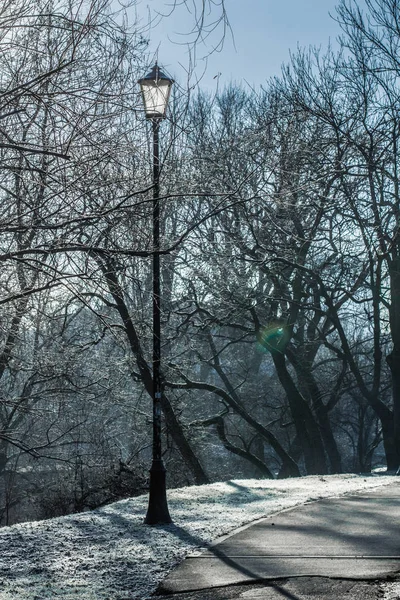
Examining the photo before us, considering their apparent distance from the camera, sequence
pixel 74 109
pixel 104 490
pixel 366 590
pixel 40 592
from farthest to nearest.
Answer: pixel 104 490, pixel 74 109, pixel 40 592, pixel 366 590

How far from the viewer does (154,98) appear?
26.9 feet

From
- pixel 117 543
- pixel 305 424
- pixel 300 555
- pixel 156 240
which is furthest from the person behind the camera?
pixel 305 424

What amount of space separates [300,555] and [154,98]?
4750 millimetres

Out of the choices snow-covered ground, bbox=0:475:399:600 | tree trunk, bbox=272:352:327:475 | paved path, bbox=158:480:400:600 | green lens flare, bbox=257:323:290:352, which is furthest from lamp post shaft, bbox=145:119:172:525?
tree trunk, bbox=272:352:327:475

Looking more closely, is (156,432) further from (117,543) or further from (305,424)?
(305,424)

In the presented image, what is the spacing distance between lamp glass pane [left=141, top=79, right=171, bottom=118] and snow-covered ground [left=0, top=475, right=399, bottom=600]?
4.45m

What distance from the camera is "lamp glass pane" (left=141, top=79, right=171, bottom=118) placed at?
8.07 metres

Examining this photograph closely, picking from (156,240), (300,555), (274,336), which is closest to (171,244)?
(156,240)

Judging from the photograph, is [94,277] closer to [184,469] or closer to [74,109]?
[74,109]

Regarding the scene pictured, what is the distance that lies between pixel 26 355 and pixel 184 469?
35.4 ft

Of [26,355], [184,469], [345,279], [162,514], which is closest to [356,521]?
[162,514]

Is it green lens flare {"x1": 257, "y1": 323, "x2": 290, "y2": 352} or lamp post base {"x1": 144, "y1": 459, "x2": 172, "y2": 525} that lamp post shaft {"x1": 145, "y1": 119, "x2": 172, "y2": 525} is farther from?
green lens flare {"x1": 257, "y1": 323, "x2": 290, "y2": 352}

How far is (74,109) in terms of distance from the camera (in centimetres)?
754

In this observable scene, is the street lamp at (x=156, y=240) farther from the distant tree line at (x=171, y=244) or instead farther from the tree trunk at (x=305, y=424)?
Result: the tree trunk at (x=305, y=424)
